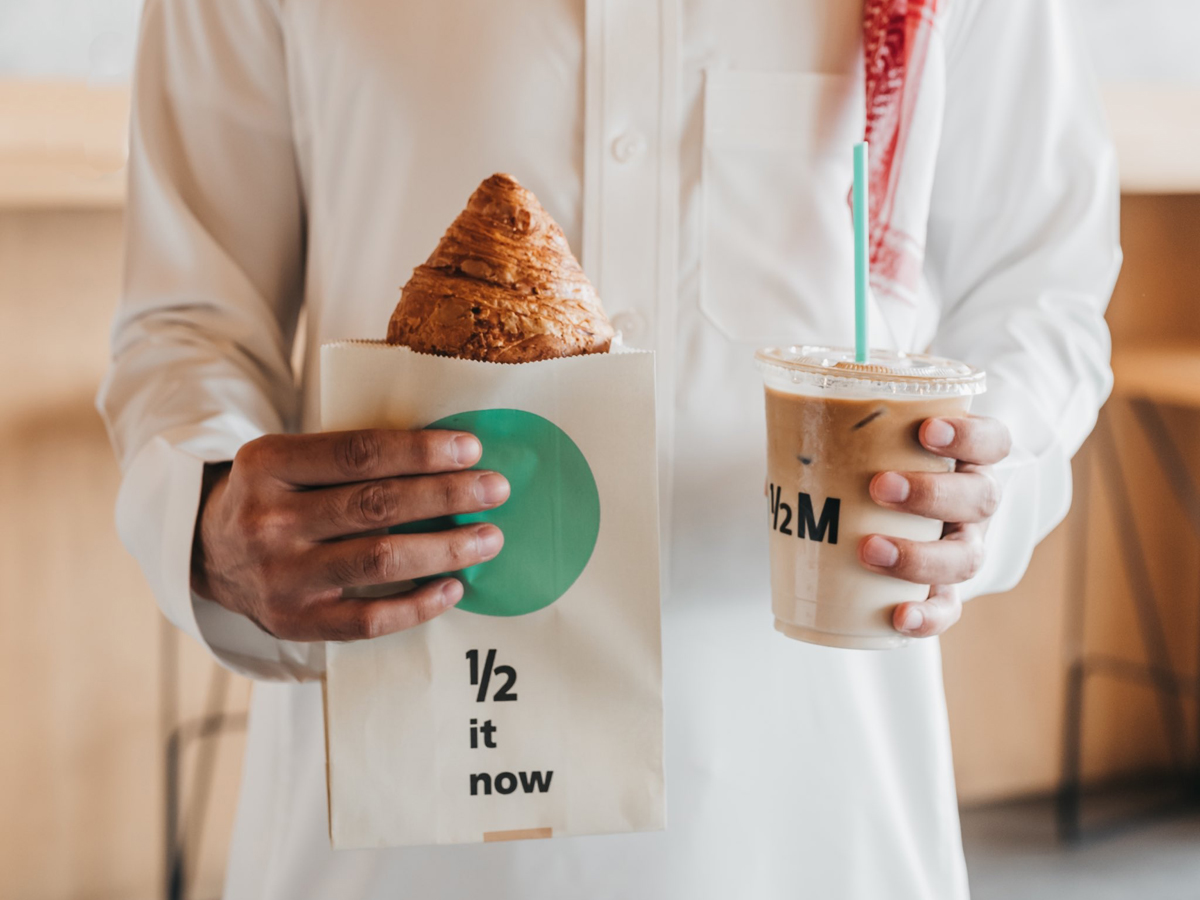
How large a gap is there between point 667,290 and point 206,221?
431 mm

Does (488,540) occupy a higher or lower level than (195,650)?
higher

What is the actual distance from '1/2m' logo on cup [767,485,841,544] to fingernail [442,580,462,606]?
0.77 ft

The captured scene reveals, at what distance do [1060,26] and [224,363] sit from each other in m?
0.83

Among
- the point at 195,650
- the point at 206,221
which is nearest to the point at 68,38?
the point at 195,650

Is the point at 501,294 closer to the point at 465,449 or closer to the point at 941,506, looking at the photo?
the point at 465,449

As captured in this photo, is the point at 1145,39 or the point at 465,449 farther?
the point at 1145,39

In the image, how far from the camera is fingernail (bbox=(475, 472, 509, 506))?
1.98 ft

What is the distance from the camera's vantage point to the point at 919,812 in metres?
0.93

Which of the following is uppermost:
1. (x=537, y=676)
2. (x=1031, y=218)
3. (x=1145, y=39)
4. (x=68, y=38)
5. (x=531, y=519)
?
(x=1145, y=39)

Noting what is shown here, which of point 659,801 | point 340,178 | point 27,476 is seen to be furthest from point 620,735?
point 27,476

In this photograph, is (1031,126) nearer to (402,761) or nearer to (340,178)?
(340,178)

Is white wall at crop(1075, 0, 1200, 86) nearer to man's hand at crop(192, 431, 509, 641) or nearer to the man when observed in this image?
the man

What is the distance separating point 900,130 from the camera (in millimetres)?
875

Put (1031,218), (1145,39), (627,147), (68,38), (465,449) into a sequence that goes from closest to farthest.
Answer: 1. (465,449)
2. (627,147)
3. (1031,218)
4. (68,38)
5. (1145,39)
